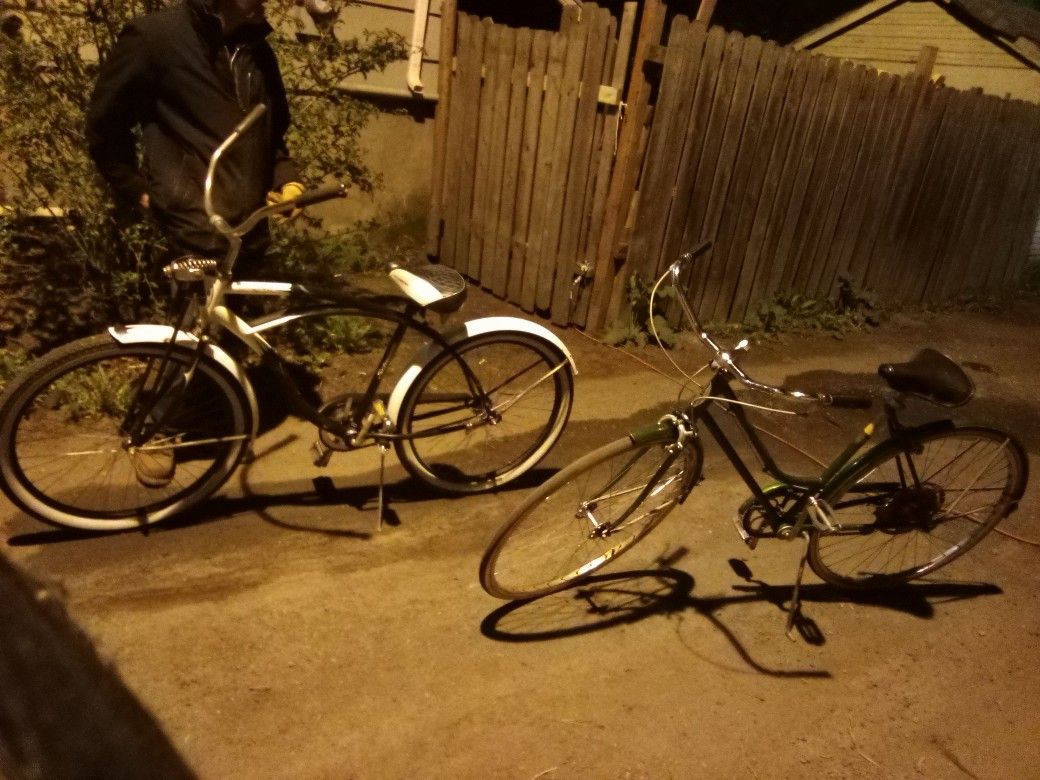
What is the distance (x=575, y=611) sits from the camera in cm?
298

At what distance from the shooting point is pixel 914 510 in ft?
10.1

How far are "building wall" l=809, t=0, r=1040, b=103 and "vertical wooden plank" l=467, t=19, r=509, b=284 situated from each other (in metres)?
7.80

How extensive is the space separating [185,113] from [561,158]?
2.96 m

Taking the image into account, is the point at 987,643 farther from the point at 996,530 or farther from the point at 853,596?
the point at 996,530

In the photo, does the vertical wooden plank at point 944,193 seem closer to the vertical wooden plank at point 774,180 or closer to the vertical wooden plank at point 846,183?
the vertical wooden plank at point 846,183

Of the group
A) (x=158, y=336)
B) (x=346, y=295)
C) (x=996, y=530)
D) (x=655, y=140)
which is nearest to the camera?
(x=158, y=336)

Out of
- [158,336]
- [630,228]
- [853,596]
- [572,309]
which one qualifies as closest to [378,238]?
[572,309]

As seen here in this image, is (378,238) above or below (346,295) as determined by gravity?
below

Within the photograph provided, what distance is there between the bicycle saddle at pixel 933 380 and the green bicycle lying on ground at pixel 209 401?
1.46 metres

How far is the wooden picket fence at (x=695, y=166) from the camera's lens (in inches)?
198

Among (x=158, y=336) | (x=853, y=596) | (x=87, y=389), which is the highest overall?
(x=158, y=336)

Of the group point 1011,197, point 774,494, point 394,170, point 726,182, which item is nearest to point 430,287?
point 774,494

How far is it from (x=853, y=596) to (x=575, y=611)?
4.50 ft

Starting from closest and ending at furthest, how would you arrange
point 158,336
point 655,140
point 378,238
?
1. point 158,336
2. point 655,140
3. point 378,238
